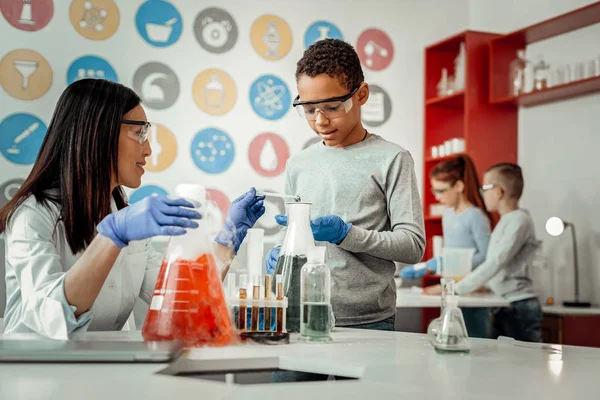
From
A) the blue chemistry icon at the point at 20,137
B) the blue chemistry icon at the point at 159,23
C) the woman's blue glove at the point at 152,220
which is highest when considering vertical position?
→ the blue chemistry icon at the point at 159,23

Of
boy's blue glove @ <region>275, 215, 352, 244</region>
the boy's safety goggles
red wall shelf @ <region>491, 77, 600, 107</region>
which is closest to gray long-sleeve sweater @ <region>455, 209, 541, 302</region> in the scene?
red wall shelf @ <region>491, 77, 600, 107</region>

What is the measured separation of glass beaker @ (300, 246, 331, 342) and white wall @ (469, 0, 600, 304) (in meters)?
3.41

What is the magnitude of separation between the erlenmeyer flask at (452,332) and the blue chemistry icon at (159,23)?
368 centimetres

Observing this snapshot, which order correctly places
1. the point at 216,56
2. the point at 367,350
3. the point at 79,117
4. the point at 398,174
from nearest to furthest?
1. the point at 367,350
2. the point at 79,117
3. the point at 398,174
4. the point at 216,56

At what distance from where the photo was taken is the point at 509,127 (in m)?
5.08

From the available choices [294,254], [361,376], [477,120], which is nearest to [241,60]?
[477,120]

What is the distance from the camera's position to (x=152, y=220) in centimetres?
136

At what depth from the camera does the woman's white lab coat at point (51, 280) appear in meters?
1.38

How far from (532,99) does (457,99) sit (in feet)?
2.01

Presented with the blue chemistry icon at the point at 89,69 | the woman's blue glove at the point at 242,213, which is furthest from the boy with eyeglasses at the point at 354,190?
the blue chemistry icon at the point at 89,69

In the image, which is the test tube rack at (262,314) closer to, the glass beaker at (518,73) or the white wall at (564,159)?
the white wall at (564,159)

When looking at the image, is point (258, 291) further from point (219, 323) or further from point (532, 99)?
point (532, 99)

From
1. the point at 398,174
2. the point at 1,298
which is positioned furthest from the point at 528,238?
the point at 1,298

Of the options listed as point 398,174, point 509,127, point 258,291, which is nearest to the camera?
point 258,291
